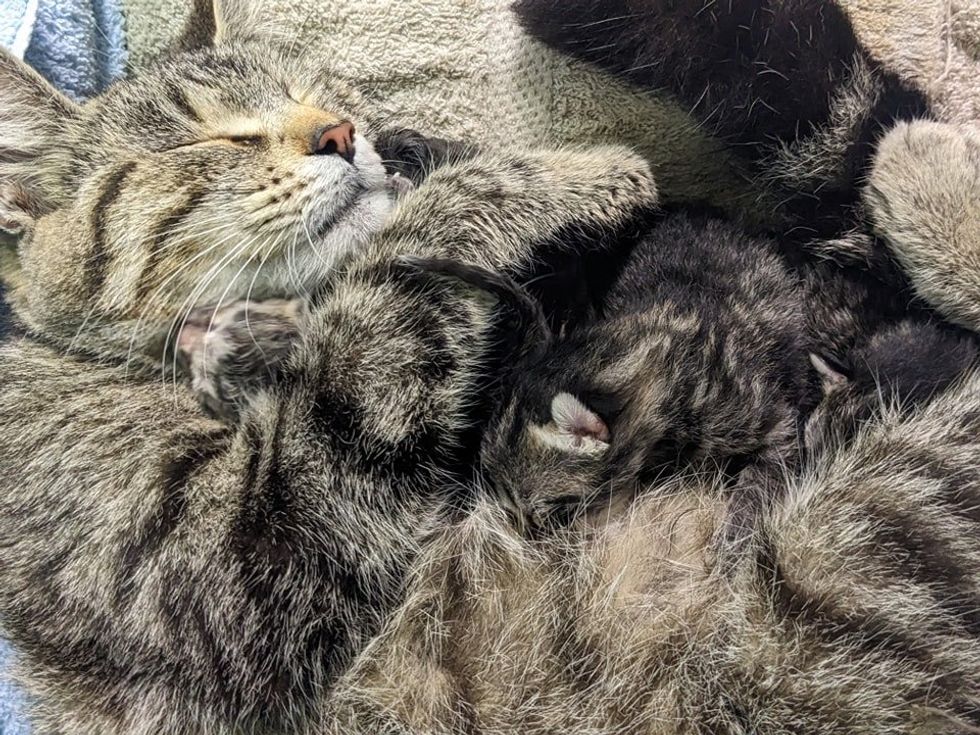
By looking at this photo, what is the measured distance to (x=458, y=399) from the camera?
122 cm

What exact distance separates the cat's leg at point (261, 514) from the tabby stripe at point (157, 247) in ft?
0.71

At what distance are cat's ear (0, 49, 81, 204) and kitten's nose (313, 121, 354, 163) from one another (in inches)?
19.3

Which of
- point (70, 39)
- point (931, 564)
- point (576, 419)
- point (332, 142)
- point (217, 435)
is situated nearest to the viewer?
point (931, 564)

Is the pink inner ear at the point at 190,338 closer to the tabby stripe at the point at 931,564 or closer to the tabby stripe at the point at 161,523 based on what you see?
the tabby stripe at the point at 161,523

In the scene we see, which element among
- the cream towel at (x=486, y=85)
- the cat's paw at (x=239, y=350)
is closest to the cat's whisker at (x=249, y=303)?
the cat's paw at (x=239, y=350)

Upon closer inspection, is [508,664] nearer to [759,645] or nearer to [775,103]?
[759,645]

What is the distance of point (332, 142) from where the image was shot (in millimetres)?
1420

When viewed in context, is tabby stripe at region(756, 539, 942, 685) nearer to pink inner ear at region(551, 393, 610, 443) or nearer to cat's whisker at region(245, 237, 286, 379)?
pink inner ear at region(551, 393, 610, 443)

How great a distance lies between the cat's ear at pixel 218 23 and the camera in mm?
1790

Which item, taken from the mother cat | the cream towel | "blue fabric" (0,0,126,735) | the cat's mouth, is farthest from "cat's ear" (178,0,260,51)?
the cat's mouth

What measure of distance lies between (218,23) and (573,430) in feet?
4.22

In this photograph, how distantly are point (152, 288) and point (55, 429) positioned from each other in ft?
0.94

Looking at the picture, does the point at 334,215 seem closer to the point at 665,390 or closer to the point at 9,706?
the point at 665,390

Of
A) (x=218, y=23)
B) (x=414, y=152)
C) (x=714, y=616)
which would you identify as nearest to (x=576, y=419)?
(x=714, y=616)
